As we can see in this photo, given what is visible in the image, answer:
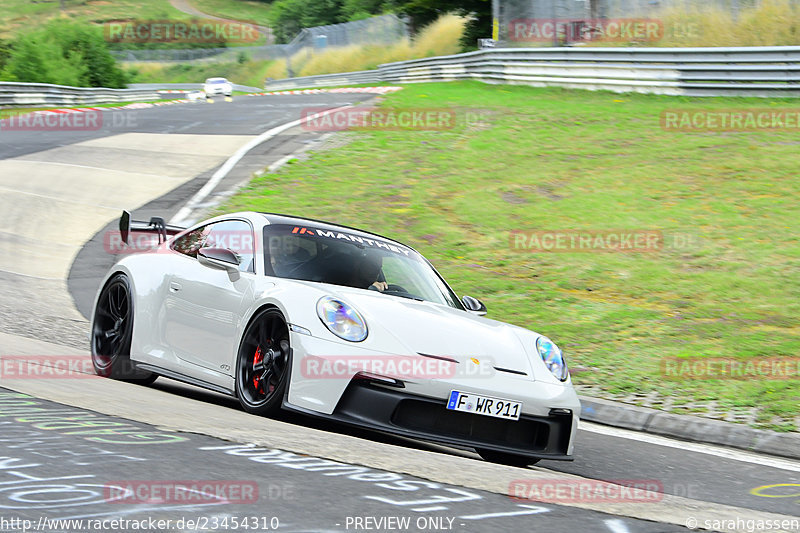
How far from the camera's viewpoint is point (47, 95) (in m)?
32.5

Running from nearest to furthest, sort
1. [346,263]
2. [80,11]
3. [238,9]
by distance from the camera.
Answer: [346,263]
[80,11]
[238,9]

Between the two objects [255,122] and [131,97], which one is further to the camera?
[131,97]

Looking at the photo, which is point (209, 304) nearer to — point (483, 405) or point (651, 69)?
point (483, 405)

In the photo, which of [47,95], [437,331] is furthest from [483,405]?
[47,95]

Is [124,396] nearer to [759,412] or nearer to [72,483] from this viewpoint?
[72,483]

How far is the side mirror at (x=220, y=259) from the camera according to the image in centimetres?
648

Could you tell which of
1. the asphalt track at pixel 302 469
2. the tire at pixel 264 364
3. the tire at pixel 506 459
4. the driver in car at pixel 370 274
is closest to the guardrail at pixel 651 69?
the asphalt track at pixel 302 469

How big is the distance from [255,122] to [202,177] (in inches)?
286

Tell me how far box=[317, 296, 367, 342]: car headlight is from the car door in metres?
0.68

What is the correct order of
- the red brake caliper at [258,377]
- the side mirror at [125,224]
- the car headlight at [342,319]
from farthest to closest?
the side mirror at [125,224], the red brake caliper at [258,377], the car headlight at [342,319]

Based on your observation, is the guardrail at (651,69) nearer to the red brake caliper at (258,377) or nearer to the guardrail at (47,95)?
the guardrail at (47,95)

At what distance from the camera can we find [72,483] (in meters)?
3.45

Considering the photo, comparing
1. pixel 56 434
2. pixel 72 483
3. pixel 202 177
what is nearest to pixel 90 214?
pixel 202 177

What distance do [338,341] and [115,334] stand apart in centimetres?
269
